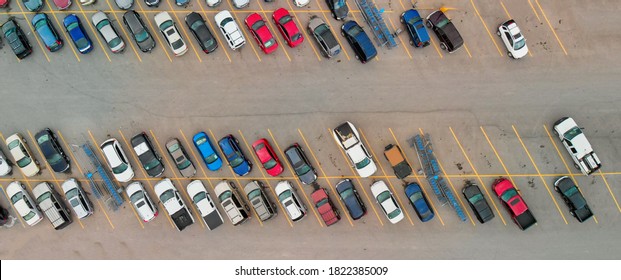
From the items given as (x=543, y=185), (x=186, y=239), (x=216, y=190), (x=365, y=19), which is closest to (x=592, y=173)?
(x=543, y=185)

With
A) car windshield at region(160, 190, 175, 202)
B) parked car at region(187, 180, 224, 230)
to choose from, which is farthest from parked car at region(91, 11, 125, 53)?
parked car at region(187, 180, 224, 230)

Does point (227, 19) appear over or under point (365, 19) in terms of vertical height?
over

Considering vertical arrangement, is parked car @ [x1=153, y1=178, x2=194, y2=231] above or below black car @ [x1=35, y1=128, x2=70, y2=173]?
below

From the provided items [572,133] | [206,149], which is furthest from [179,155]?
[572,133]

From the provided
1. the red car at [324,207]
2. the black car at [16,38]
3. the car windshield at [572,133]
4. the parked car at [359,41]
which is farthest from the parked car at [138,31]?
the car windshield at [572,133]

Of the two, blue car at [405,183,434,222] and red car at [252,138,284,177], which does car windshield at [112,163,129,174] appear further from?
blue car at [405,183,434,222]

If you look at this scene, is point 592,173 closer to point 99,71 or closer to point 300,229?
point 300,229

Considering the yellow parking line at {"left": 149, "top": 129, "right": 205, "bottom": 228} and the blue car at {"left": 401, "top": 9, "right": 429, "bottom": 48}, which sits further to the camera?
the yellow parking line at {"left": 149, "top": 129, "right": 205, "bottom": 228}
